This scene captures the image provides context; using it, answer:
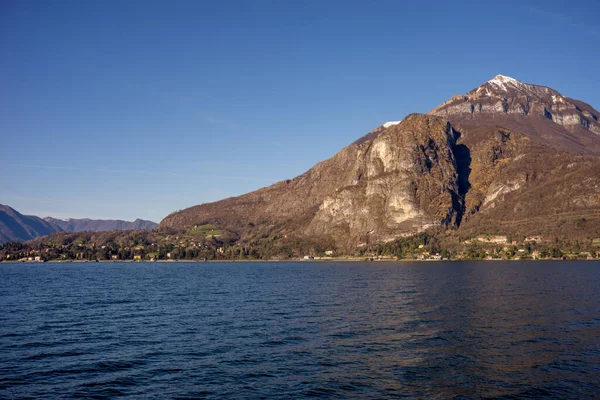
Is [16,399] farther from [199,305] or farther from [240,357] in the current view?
[199,305]

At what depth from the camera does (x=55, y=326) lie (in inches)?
2844

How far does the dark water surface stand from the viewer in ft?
141

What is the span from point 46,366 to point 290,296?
65.1m

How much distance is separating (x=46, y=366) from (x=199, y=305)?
46.9 m

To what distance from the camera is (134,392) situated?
41781 millimetres

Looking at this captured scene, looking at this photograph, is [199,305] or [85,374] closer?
[85,374]

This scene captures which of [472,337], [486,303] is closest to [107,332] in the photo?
[472,337]

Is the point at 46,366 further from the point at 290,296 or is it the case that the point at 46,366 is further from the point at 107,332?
the point at 290,296

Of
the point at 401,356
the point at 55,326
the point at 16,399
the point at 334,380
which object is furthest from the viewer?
the point at 55,326

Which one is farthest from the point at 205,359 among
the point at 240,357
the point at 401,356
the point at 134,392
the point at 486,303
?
the point at 486,303

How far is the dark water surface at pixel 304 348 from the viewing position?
141 ft

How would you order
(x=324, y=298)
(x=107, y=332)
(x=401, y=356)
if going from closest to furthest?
(x=401, y=356), (x=107, y=332), (x=324, y=298)

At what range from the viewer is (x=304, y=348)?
186 feet

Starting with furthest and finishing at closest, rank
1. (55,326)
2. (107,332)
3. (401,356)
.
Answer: (55,326) → (107,332) → (401,356)
